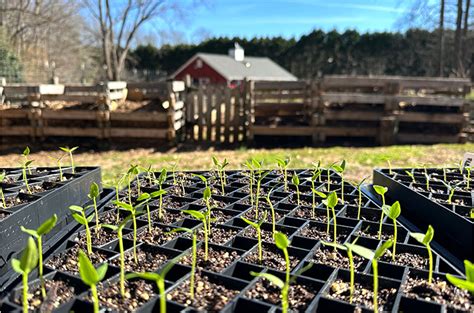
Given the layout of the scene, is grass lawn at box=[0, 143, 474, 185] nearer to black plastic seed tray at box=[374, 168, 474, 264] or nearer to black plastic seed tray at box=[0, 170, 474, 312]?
black plastic seed tray at box=[374, 168, 474, 264]

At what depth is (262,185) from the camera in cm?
280

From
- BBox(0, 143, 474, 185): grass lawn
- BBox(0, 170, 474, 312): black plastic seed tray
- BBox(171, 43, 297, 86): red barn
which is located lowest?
BBox(0, 143, 474, 185): grass lawn

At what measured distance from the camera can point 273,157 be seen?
24.1 feet

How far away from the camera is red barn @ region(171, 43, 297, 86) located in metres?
29.8

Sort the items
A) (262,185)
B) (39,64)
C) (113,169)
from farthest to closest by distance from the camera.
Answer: (39,64) → (113,169) → (262,185)

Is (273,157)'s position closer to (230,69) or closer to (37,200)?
(37,200)

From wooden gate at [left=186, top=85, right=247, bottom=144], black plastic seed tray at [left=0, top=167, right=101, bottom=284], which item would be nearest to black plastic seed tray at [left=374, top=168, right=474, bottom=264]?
black plastic seed tray at [left=0, top=167, right=101, bottom=284]

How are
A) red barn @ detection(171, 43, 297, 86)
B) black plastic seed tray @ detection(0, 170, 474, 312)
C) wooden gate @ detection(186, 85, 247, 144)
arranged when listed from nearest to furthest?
black plastic seed tray @ detection(0, 170, 474, 312)
wooden gate @ detection(186, 85, 247, 144)
red barn @ detection(171, 43, 297, 86)

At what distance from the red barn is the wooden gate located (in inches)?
794

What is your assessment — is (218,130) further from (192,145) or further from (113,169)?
(113,169)

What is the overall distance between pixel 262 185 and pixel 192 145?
19.9 ft

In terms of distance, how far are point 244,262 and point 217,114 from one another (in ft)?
24.3

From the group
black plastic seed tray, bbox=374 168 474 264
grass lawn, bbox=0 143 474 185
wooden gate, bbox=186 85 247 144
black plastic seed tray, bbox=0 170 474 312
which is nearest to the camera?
black plastic seed tray, bbox=0 170 474 312

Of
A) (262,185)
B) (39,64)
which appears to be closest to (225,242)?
(262,185)
